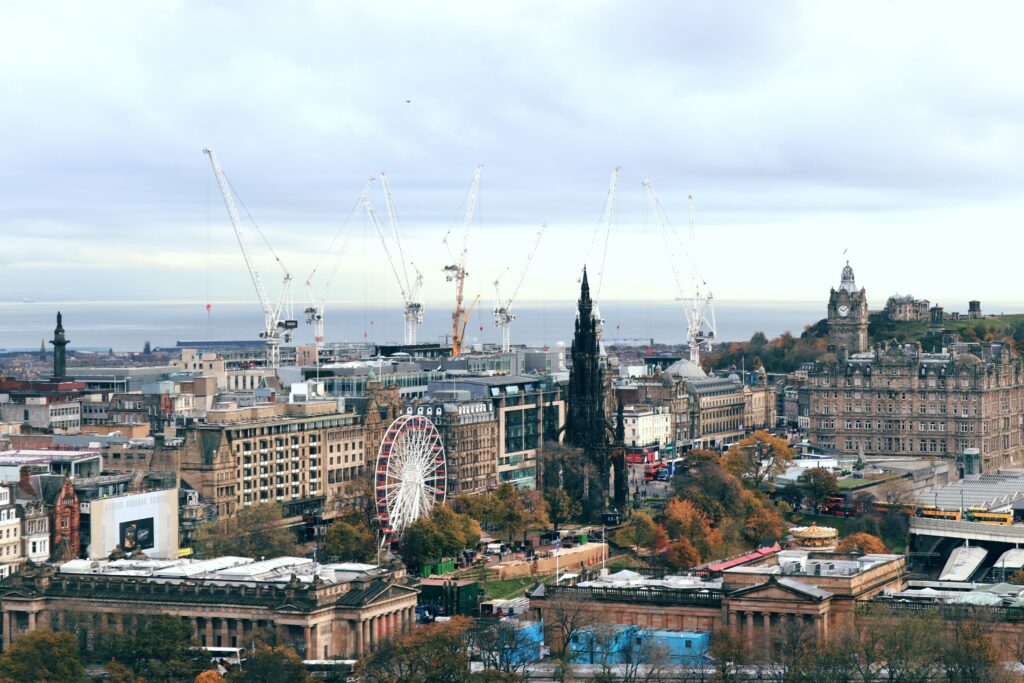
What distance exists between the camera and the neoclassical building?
4382 inches

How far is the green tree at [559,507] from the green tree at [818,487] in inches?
708

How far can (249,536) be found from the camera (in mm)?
134875

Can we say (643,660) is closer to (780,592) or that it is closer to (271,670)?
(780,592)

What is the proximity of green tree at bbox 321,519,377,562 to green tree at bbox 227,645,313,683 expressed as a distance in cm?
3452

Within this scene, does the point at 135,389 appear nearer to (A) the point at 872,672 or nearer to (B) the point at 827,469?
(B) the point at 827,469

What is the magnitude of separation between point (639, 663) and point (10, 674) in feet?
96.4

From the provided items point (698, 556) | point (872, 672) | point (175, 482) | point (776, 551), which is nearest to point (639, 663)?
point (872, 672)

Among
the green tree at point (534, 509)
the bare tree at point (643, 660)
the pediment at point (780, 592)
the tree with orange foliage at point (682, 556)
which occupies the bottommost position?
the bare tree at point (643, 660)

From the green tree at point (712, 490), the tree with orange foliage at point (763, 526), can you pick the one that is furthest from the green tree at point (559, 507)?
the tree with orange foliage at point (763, 526)

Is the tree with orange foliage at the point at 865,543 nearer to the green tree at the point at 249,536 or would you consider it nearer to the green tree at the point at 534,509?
the green tree at the point at 534,509

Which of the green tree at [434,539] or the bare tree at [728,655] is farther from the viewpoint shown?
the green tree at [434,539]

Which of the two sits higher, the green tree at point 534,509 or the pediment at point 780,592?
the green tree at point 534,509

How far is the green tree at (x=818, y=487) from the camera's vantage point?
17138cm

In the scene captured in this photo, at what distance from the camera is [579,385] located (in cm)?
18000
